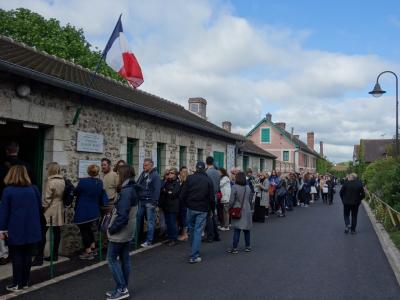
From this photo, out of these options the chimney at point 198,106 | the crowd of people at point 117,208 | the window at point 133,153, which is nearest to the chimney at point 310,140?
the chimney at point 198,106

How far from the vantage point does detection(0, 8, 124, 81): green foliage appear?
80.9 ft

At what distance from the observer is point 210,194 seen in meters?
7.88

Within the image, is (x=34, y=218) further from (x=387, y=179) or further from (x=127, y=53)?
(x=387, y=179)

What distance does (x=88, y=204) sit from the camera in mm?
7668

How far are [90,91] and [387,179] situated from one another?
11626 mm

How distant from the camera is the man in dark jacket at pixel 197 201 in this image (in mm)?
7629

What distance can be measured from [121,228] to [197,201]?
8.40ft

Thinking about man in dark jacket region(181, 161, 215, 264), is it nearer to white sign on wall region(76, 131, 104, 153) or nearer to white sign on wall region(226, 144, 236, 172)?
white sign on wall region(76, 131, 104, 153)

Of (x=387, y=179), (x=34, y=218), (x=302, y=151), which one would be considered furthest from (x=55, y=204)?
(x=302, y=151)

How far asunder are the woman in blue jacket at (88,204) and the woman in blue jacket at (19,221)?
187 cm

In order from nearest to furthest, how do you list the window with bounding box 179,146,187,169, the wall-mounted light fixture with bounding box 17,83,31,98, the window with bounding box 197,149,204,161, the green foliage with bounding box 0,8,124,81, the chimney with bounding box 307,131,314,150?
the wall-mounted light fixture with bounding box 17,83,31,98, the window with bounding box 179,146,187,169, the window with bounding box 197,149,204,161, the green foliage with bounding box 0,8,124,81, the chimney with bounding box 307,131,314,150

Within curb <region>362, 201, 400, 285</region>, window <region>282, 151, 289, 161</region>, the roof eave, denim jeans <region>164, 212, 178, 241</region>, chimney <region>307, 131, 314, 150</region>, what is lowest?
curb <region>362, 201, 400, 285</region>

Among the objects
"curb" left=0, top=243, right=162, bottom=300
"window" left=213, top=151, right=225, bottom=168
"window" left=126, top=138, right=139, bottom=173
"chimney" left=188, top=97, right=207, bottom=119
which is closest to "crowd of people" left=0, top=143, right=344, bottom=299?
"curb" left=0, top=243, right=162, bottom=300

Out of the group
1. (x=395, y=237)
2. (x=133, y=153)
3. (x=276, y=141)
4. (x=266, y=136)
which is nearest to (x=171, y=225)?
(x=133, y=153)
